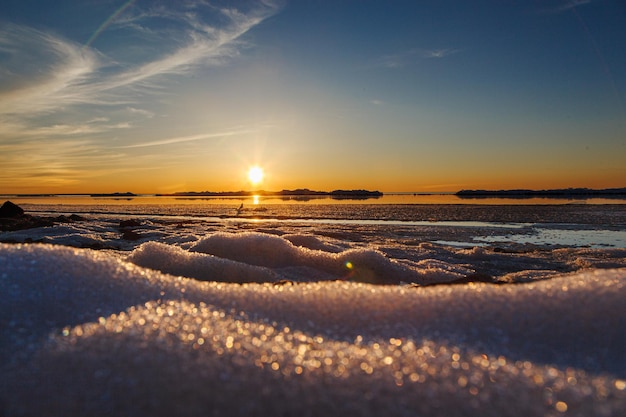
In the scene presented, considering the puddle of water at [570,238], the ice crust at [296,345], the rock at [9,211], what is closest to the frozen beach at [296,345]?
the ice crust at [296,345]

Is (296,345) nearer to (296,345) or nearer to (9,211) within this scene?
(296,345)

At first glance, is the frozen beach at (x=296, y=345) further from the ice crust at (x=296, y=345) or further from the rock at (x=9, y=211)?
the rock at (x=9, y=211)

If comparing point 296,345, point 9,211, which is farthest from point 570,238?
point 9,211

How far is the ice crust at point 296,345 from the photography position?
99 cm

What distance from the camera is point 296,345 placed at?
1228mm

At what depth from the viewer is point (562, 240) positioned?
12.3 meters

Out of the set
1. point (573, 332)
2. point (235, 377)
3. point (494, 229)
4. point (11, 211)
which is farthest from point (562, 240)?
point (11, 211)

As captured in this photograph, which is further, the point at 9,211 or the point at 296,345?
the point at 9,211

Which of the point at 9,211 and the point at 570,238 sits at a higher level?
the point at 9,211

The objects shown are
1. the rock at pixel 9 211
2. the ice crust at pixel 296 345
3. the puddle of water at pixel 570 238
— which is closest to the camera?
the ice crust at pixel 296 345

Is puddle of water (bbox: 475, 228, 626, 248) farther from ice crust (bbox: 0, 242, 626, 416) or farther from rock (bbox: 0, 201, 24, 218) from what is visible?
rock (bbox: 0, 201, 24, 218)

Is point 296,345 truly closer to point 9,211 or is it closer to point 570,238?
point 570,238

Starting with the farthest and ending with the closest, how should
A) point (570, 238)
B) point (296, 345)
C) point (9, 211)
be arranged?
1. point (9, 211)
2. point (570, 238)
3. point (296, 345)

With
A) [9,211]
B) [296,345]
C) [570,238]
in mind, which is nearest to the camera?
[296,345]
